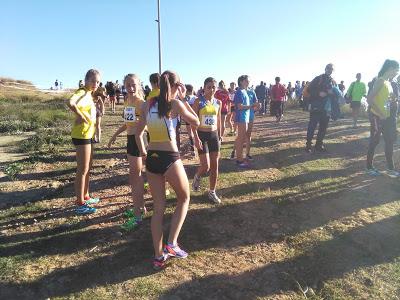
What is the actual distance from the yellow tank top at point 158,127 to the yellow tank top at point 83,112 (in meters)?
1.95

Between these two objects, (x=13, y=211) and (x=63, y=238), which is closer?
(x=63, y=238)

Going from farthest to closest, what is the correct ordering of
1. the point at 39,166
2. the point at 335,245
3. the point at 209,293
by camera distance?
the point at 39,166 < the point at 335,245 < the point at 209,293

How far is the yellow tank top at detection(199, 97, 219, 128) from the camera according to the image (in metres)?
5.93

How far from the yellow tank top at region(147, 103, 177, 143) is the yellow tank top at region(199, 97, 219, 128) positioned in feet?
6.40

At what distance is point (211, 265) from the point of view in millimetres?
4398

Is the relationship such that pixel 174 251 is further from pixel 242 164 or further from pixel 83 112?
pixel 242 164

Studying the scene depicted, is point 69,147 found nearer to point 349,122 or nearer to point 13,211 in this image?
point 13,211

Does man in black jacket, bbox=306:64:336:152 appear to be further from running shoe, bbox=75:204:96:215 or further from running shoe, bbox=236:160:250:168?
running shoe, bbox=75:204:96:215

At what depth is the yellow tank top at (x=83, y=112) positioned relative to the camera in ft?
18.1

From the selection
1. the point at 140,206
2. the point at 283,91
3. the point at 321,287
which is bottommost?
the point at 321,287

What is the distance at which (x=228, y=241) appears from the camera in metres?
4.97

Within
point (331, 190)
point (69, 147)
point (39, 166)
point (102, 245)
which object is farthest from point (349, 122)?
point (102, 245)

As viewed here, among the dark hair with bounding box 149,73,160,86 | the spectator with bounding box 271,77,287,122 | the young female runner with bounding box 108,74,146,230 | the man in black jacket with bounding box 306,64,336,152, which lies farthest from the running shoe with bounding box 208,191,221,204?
the spectator with bounding box 271,77,287,122

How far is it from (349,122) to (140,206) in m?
13.0
